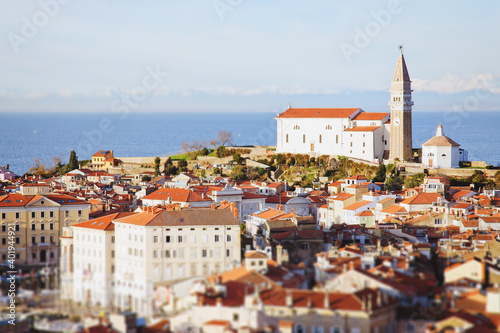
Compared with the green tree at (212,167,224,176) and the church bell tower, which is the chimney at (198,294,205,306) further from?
the green tree at (212,167,224,176)

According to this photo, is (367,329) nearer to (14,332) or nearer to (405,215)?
(14,332)

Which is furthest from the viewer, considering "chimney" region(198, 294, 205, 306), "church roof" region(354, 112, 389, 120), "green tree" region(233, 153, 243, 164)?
"green tree" region(233, 153, 243, 164)

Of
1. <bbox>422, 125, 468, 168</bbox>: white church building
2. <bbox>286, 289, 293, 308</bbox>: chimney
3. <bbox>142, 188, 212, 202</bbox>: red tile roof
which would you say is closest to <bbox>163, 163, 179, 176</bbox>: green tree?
<bbox>422, 125, 468, 168</bbox>: white church building

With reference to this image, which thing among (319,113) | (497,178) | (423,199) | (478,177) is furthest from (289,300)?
(319,113)

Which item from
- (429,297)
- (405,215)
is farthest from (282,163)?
(429,297)

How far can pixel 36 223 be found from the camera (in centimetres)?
3959

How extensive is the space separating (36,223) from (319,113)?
104 feet

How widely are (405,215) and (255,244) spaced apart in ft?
36.2

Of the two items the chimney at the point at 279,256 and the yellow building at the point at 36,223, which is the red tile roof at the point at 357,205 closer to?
the yellow building at the point at 36,223

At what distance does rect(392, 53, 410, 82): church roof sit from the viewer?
2392 inches

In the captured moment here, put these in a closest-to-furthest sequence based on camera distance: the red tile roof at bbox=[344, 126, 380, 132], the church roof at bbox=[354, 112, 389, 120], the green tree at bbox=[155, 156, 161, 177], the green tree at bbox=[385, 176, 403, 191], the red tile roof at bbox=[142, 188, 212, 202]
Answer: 1. the red tile roof at bbox=[142, 188, 212, 202]
2. the green tree at bbox=[385, 176, 403, 191]
3. the red tile roof at bbox=[344, 126, 380, 132]
4. the church roof at bbox=[354, 112, 389, 120]
5. the green tree at bbox=[155, 156, 161, 177]

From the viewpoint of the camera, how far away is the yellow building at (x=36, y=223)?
38219mm

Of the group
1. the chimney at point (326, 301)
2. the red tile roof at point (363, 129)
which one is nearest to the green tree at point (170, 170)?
the red tile roof at point (363, 129)

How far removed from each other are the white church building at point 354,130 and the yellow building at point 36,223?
26.3m
